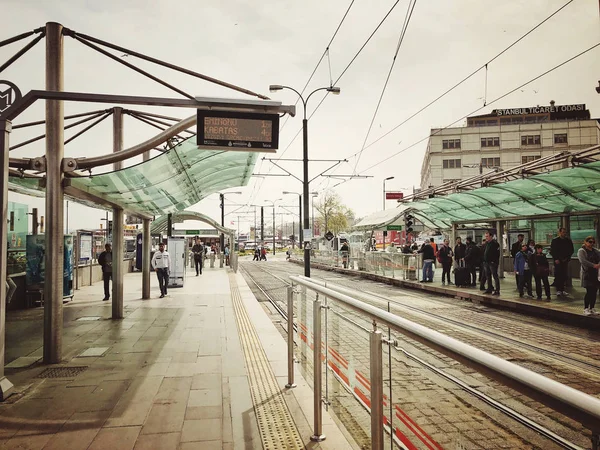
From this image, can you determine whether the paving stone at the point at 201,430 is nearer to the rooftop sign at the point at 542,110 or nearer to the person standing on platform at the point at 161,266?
the person standing on platform at the point at 161,266

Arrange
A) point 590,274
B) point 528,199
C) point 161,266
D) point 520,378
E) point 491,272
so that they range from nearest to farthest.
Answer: point 520,378
point 590,274
point 491,272
point 161,266
point 528,199

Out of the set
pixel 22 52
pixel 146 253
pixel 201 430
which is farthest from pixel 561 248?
pixel 22 52

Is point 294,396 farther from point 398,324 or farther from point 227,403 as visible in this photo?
point 398,324

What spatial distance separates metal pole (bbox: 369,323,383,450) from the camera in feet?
8.03

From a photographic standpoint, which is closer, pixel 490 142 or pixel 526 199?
pixel 526 199

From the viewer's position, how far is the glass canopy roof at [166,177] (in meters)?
7.80

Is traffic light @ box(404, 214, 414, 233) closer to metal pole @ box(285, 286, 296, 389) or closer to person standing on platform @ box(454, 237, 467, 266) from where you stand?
person standing on platform @ box(454, 237, 467, 266)

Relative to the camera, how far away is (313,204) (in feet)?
221

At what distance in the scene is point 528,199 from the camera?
15.4 m

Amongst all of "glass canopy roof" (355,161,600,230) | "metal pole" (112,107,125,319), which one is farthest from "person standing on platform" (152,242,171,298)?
"glass canopy roof" (355,161,600,230)

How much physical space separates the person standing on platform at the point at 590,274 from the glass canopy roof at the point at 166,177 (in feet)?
25.6

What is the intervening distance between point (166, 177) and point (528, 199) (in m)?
12.3

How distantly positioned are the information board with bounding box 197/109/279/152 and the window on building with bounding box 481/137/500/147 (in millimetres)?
59846

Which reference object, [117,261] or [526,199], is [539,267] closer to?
[526,199]
